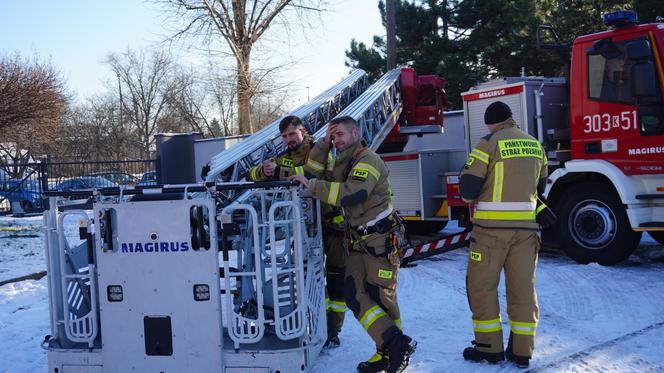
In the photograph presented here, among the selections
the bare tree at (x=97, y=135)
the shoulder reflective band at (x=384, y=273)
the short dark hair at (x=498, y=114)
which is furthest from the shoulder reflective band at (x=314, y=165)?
the bare tree at (x=97, y=135)

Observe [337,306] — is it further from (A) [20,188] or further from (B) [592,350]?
(A) [20,188]

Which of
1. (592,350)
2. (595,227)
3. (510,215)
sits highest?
(510,215)

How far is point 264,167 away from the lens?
4.80 metres

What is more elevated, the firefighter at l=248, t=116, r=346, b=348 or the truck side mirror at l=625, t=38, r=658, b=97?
the truck side mirror at l=625, t=38, r=658, b=97

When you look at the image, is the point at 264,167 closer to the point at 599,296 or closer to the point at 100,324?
the point at 100,324

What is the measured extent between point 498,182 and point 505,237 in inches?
15.2

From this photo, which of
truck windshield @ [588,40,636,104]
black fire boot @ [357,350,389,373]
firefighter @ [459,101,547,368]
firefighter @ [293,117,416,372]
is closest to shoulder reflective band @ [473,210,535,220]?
firefighter @ [459,101,547,368]

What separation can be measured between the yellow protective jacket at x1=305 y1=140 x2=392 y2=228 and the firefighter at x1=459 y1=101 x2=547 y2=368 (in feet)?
1.97

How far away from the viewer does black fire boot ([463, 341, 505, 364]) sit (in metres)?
4.38

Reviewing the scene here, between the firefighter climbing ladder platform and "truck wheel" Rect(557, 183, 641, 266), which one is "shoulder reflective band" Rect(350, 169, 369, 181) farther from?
"truck wheel" Rect(557, 183, 641, 266)

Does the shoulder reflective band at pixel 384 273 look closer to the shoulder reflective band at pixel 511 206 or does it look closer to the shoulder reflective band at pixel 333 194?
the shoulder reflective band at pixel 333 194

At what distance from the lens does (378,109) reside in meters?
8.34

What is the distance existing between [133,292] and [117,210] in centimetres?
52

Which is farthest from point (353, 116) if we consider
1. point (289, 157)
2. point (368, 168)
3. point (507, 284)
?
point (507, 284)
